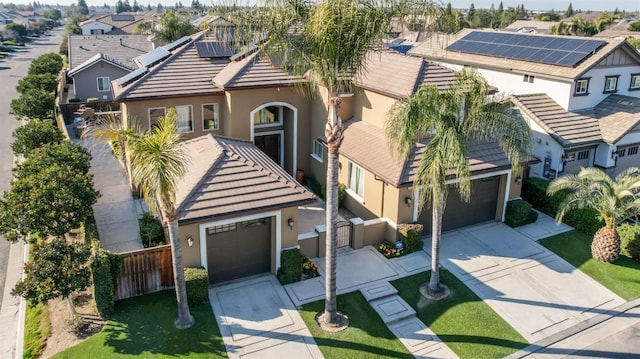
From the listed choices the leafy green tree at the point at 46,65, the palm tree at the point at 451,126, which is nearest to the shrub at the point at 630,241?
the palm tree at the point at 451,126

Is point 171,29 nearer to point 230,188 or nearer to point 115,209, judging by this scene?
point 115,209

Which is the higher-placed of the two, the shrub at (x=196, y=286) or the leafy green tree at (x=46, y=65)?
the leafy green tree at (x=46, y=65)

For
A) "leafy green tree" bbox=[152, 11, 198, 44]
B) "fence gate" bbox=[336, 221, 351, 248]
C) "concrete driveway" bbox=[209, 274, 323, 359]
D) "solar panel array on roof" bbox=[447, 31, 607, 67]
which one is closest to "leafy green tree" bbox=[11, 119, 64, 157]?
"concrete driveway" bbox=[209, 274, 323, 359]

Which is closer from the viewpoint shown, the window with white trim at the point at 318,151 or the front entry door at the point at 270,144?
the window with white trim at the point at 318,151

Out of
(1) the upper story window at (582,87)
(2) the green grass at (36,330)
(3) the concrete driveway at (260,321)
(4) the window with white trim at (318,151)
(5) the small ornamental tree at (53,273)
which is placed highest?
(1) the upper story window at (582,87)

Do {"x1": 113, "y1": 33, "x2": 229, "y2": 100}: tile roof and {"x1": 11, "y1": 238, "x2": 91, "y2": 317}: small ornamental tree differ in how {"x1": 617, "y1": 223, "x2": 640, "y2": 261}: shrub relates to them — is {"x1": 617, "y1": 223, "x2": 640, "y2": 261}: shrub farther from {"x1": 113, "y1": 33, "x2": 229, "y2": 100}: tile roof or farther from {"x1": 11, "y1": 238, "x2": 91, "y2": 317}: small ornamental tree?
{"x1": 11, "y1": 238, "x2": 91, "y2": 317}: small ornamental tree

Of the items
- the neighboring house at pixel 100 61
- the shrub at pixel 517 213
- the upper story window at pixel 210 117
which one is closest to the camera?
the shrub at pixel 517 213

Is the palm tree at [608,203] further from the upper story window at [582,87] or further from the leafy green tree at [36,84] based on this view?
the leafy green tree at [36,84]
